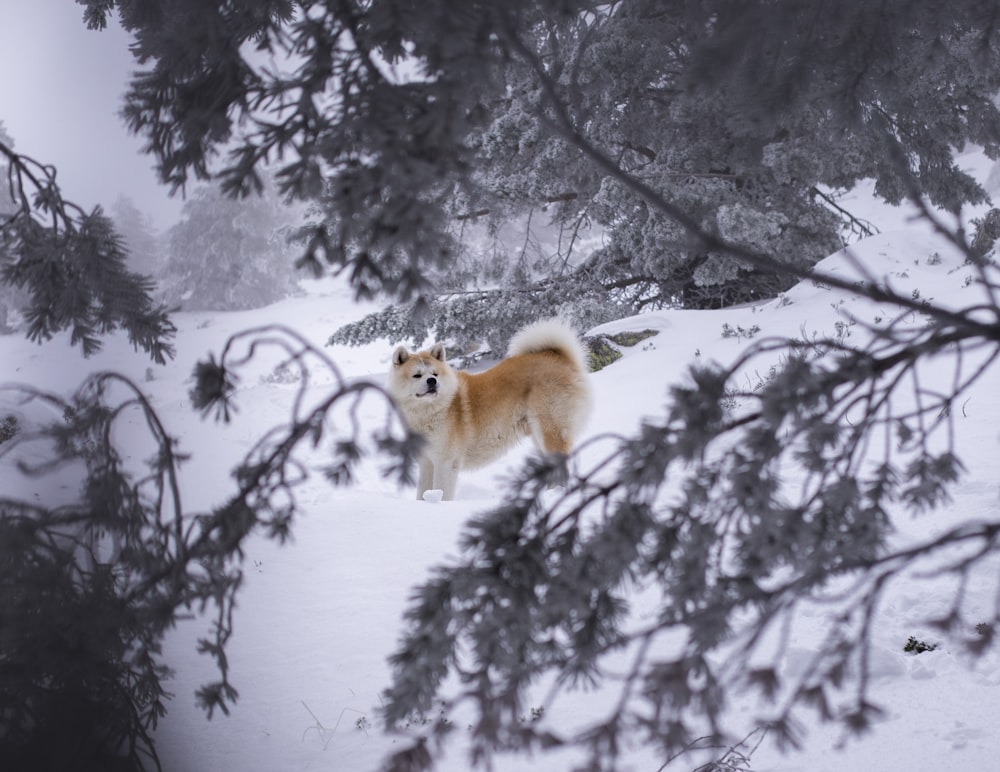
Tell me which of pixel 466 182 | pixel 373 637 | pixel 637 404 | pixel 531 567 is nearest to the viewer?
pixel 531 567

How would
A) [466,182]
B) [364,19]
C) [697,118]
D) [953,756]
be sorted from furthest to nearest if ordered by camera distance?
[697,118]
[953,756]
[466,182]
[364,19]

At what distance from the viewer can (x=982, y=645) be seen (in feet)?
4.22

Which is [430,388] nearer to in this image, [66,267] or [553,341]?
[553,341]

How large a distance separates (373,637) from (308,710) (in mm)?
526

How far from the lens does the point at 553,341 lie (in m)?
5.77

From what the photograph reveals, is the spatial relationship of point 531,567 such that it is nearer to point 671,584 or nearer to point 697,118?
point 671,584

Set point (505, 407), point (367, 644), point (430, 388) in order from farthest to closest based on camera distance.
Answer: point (505, 407)
point (430, 388)
point (367, 644)

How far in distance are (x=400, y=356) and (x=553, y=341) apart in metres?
1.32

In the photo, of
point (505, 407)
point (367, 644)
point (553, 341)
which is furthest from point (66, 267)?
point (553, 341)

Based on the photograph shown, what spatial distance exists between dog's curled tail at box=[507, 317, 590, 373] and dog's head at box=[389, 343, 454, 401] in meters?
0.86

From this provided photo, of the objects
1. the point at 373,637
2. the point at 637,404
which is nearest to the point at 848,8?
the point at 373,637

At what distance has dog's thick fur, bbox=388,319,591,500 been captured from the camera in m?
5.41

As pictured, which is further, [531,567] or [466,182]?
[466,182]

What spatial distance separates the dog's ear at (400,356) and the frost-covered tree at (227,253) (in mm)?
1030
